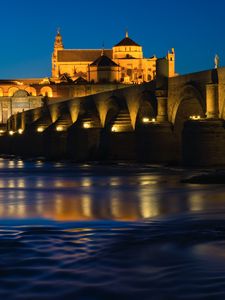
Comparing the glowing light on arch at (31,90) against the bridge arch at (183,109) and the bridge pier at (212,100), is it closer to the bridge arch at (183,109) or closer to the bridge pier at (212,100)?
the bridge arch at (183,109)

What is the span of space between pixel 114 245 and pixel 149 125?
29713 millimetres

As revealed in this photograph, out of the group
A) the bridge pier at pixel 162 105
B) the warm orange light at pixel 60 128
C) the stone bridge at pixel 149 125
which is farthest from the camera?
the warm orange light at pixel 60 128

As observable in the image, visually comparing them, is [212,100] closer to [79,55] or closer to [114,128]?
[114,128]

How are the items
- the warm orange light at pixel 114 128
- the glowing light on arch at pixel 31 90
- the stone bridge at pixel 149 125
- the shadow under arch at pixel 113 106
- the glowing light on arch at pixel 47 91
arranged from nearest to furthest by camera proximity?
the stone bridge at pixel 149 125
the warm orange light at pixel 114 128
the shadow under arch at pixel 113 106
the glowing light on arch at pixel 47 91
the glowing light on arch at pixel 31 90

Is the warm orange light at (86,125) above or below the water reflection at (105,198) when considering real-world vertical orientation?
above

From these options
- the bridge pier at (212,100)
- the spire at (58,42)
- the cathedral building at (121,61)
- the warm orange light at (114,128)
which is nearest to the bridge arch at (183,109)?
the bridge pier at (212,100)

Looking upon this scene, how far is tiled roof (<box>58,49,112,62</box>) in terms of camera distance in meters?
132

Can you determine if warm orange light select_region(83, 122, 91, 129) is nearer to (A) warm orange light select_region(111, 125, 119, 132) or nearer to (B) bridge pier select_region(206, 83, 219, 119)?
(A) warm orange light select_region(111, 125, 119, 132)

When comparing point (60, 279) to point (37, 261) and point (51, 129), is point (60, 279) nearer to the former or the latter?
point (37, 261)

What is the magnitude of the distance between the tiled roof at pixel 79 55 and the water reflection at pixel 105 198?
102286mm

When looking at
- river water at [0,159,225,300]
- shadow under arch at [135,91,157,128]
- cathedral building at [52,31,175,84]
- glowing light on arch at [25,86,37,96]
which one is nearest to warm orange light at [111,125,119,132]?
shadow under arch at [135,91,157,128]

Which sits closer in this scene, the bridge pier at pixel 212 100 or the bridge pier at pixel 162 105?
the bridge pier at pixel 212 100

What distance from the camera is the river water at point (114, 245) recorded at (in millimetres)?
9617

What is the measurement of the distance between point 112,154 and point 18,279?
37.9 metres
